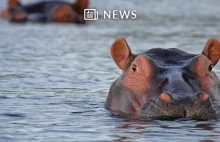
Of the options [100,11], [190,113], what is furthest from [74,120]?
[100,11]

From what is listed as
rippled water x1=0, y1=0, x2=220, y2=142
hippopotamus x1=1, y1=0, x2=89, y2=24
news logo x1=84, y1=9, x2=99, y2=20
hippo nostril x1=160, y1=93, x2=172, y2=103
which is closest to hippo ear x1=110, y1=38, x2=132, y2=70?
rippled water x1=0, y1=0, x2=220, y2=142

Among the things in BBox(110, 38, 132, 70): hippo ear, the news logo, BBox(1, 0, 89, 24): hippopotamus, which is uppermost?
BBox(110, 38, 132, 70): hippo ear

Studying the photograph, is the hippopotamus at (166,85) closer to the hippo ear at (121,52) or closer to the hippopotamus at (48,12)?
the hippo ear at (121,52)

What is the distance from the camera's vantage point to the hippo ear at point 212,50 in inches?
392

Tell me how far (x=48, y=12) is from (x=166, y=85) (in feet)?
59.9

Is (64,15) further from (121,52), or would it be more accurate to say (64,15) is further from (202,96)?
(202,96)

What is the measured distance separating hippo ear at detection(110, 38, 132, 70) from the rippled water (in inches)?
23.6

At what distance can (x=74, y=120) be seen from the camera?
945cm

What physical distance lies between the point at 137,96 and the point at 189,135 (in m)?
1.25

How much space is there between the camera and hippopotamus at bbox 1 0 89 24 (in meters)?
26.6

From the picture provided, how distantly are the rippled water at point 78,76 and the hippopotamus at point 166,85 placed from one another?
0.16m

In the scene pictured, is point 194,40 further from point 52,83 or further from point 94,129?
point 94,129

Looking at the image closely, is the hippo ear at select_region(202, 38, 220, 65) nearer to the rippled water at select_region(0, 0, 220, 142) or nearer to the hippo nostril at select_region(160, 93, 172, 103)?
the rippled water at select_region(0, 0, 220, 142)

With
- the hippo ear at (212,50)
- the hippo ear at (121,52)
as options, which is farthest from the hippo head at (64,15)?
the hippo ear at (212,50)
